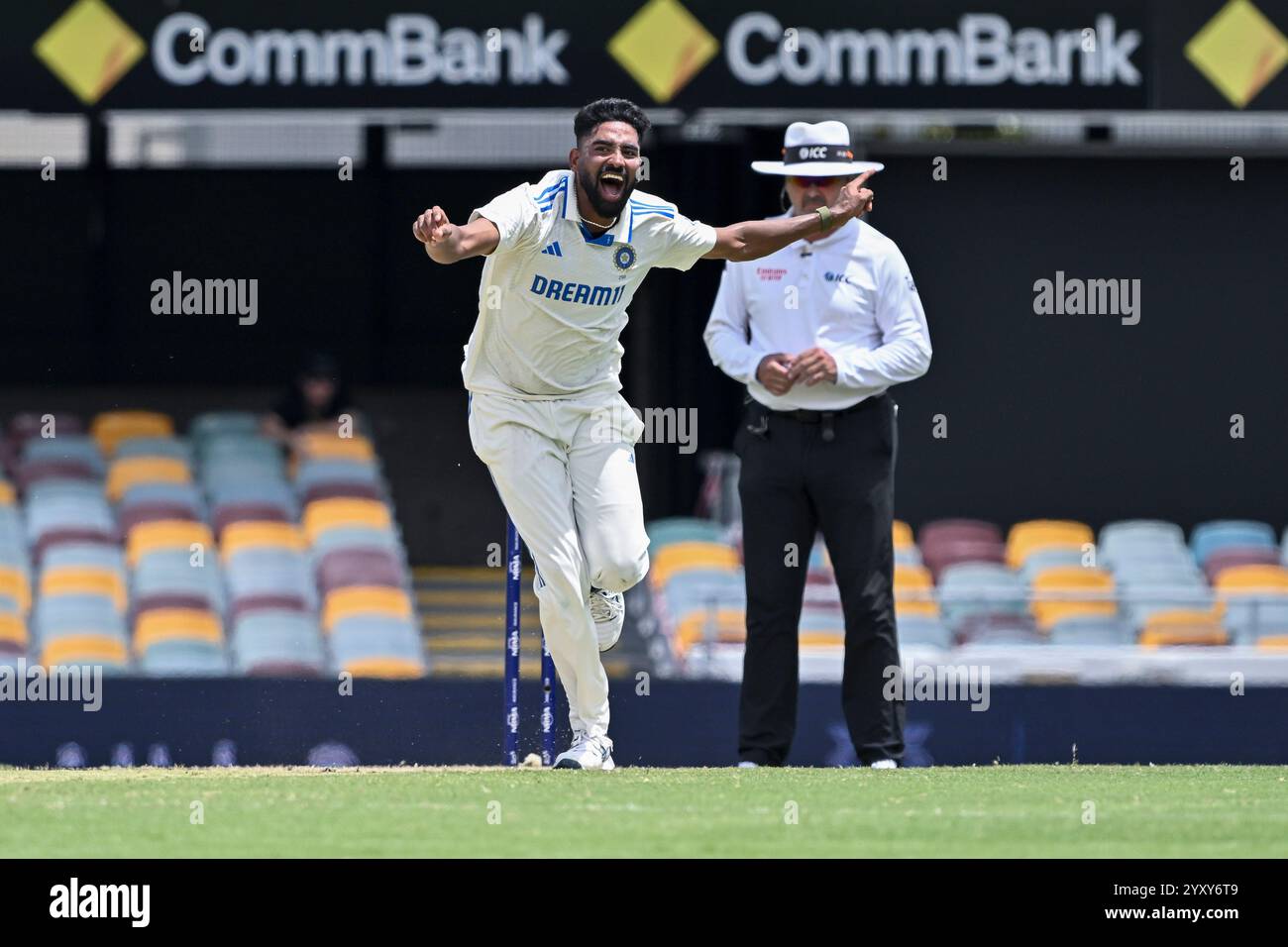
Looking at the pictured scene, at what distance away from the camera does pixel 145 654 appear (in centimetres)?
1277

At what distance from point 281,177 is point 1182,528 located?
6.22m

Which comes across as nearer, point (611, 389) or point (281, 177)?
point (611, 389)

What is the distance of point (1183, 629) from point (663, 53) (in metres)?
4.16

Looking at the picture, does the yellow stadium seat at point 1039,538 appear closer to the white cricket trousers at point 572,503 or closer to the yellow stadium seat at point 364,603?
the yellow stadium seat at point 364,603

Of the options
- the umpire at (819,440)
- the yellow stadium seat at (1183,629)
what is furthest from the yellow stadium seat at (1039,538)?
the umpire at (819,440)

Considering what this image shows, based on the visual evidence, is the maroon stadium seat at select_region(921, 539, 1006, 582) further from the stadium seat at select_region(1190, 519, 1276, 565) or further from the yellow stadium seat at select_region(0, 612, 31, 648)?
the yellow stadium seat at select_region(0, 612, 31, 648)

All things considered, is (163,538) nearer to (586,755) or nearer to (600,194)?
(586,755)

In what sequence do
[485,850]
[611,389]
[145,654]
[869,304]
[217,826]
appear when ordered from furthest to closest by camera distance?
[145,654]
[869,304]
[611,389]
[217,826]
[485,850]

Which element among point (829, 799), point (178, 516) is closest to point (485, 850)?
point (829, 799)

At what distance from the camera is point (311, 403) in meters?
15.3

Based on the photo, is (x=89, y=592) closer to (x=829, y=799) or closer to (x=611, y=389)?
(x=611, y=389)

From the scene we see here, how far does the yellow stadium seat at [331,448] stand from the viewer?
48.9 feet

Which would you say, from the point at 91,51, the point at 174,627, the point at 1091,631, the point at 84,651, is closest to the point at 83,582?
the point at 84,651

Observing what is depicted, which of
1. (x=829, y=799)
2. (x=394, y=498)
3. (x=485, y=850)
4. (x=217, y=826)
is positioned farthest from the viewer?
(x=394, y=498)
